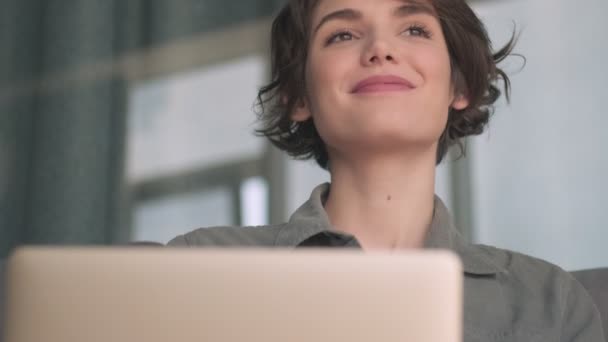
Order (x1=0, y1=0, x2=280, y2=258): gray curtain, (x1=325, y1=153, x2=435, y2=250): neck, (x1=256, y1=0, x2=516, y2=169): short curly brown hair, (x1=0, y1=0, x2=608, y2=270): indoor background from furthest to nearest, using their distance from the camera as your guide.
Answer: (x1=0, y1=0, x2=280, y2=258): gray curtain → (x1=0, y1=0, x2=608, y2=270): indoor background → (x1=256, y1=0, x2=516, y2=169): short curly brown hair → (x1=325, y1=153, x2=435, y2=250): neck

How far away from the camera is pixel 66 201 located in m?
2.52

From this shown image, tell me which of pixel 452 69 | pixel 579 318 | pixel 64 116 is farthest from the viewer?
pixel 64 116

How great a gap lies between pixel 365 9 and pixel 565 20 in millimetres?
1110

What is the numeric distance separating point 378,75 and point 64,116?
54.6 inches

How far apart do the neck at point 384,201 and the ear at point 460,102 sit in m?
0.15

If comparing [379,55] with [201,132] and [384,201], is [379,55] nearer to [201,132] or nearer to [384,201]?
[384,201]

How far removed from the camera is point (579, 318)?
4.43 ft

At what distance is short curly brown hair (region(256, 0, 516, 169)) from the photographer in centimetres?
157

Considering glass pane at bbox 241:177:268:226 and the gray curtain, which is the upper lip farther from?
the gray curtain

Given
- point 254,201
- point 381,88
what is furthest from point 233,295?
point 254,201

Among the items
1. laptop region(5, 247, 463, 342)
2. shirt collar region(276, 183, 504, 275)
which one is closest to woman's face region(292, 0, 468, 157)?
shirt collar region(276, 183, 504, 275)

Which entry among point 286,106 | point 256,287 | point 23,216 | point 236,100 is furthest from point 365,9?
point 23,216

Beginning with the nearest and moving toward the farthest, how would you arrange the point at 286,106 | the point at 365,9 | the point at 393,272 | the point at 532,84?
the point at 393,272 < the point at 365,9 < the point at 286,106 < the point at 532,84

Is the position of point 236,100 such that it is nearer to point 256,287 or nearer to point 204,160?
point 204,160
